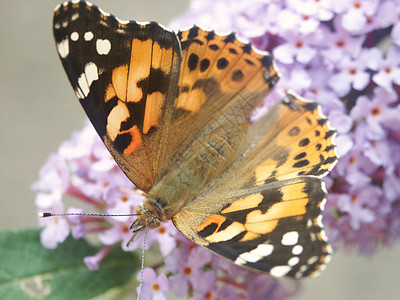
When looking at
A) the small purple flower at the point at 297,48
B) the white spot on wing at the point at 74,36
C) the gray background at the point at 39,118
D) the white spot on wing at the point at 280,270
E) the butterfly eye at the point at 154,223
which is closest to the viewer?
the white spot on wing at the point at 280,270

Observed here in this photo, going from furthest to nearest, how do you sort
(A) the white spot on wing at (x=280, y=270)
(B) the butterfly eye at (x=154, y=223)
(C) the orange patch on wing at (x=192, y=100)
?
(C) the orange patch on wing at (x=192, y=100) < (B) the butterfly eye at (x=154, y=223) < (A) the white spot on wing at (x=280, y=270)

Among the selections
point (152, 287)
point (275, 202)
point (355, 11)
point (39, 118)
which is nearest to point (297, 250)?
point (275, 202)

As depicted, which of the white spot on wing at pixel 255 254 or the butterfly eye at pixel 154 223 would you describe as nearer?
the white spot on wing at pixel 255 254

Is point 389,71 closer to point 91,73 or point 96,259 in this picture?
point 91,73

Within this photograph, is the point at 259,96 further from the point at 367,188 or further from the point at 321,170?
the point at 367,188

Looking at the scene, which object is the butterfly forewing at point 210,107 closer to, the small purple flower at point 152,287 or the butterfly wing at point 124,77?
the butterfly wing at point 124,77

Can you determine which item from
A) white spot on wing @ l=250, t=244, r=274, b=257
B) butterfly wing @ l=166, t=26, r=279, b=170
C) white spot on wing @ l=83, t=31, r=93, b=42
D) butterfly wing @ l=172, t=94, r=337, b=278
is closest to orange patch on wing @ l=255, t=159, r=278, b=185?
butterfly wing @ l=172, t=94, r=337, b=278

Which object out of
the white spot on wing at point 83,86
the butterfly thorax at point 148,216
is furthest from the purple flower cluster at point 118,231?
Answer: the white spot on wing at point 83,86
